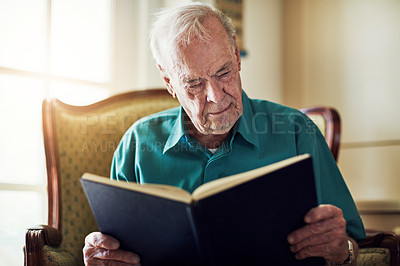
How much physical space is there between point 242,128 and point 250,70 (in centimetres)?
144

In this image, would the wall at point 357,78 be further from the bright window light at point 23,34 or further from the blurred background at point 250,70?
the bright window light at point 23,34

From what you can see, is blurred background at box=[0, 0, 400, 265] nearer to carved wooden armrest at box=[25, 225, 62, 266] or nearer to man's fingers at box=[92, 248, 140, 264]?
carved wooden armrest at box=[25, 225, 62, 266]

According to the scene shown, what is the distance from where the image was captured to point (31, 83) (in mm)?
1993

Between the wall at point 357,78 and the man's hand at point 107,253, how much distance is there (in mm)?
1841

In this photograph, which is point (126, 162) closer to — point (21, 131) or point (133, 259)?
point (133, 259)

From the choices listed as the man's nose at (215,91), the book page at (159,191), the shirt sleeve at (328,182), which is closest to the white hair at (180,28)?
the man's nose at (215,91)

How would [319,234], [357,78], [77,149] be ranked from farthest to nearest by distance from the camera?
[357,78] < [77,149] < [319,234]

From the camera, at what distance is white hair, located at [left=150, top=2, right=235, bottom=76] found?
4.20ft

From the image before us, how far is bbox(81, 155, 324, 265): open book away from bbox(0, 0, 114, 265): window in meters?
1.09

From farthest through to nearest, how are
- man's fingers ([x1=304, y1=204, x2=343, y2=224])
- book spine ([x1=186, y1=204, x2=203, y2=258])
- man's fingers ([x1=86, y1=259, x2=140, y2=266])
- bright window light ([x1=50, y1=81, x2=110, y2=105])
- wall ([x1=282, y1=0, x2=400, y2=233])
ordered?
wall ([x1=282, y1=0, x2=400, y2=233])
bright window light ([x1=50, y1=81, x2=110, y2=105])
man's fingers ([x1=86, y1=259, x2=140, y2=266])
man's fingers ([x1=304, y1=204, x2=343, y2=224])
book spine ([x1=186, y1=204, x2=203, y2=258])

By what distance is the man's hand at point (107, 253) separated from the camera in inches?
41.4

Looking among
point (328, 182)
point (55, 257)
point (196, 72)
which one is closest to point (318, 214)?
point (328, 182)

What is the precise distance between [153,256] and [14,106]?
1237 mm

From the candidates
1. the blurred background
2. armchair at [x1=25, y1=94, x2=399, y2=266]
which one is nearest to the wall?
the blurred background
